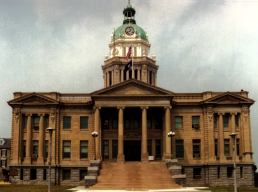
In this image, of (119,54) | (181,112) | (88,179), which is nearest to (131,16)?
(119,54)

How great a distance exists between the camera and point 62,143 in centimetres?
7425

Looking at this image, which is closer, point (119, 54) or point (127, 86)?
point (127, 86)

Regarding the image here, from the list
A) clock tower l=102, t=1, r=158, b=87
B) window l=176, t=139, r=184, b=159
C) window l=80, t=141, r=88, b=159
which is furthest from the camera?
clock tower l=102, t=1, r=158, b=87

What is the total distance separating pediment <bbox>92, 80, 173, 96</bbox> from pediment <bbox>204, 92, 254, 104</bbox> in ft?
24.6

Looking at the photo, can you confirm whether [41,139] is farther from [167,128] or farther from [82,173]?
[167,128]

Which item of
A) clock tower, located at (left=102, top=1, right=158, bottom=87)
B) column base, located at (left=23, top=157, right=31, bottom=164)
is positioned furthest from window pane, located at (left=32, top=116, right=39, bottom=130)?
clock tower, located at (left=102, top=1, right=158, bottom=87)

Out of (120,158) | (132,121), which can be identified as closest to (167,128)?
(132,121)

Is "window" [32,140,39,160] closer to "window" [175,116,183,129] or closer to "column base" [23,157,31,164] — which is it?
"column base" [23,157,31,164]

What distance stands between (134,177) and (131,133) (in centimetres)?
1443

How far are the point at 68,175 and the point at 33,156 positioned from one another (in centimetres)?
582

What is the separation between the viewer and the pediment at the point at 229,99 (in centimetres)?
7381

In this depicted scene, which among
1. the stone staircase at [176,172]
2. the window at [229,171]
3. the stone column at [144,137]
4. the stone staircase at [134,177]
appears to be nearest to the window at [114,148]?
the stone column at [144,137]

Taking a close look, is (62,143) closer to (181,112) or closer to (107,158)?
(107,158)

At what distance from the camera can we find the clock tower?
297 feet
